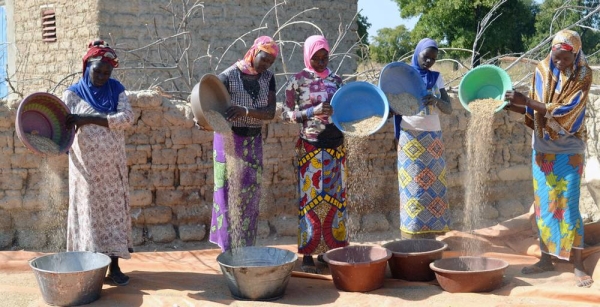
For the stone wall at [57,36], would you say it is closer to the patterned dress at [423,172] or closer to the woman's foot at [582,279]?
the patterned dress at [423,172]

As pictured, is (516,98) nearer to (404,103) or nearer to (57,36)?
(404,103)

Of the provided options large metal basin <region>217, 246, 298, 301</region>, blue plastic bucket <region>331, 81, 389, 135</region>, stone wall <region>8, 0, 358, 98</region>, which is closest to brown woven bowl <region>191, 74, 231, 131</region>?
blue plastic bucket <region>331, 81, 389, 135</region>

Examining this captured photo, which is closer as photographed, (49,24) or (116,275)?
(116,275)

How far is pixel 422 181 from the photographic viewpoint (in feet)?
17.6

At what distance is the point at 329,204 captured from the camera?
16.6 ft

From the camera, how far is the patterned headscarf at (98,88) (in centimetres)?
452

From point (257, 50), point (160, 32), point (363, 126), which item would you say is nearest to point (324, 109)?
point (363, 126)

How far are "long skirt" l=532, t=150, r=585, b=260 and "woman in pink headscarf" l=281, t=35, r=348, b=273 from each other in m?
1.45

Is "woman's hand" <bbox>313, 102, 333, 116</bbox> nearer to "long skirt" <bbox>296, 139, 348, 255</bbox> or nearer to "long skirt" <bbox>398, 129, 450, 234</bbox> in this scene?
"long skirt" <bbox>296, 139, 348, 255</bbox>

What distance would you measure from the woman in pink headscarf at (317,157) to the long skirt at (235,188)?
0.36 meters

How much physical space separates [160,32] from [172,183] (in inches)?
136

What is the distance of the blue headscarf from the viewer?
15.0 feet

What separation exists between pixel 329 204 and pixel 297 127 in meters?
1.65

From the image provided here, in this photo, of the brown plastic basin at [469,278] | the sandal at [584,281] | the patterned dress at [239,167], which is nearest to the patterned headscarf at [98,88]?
the patterned dress at [239,167]
